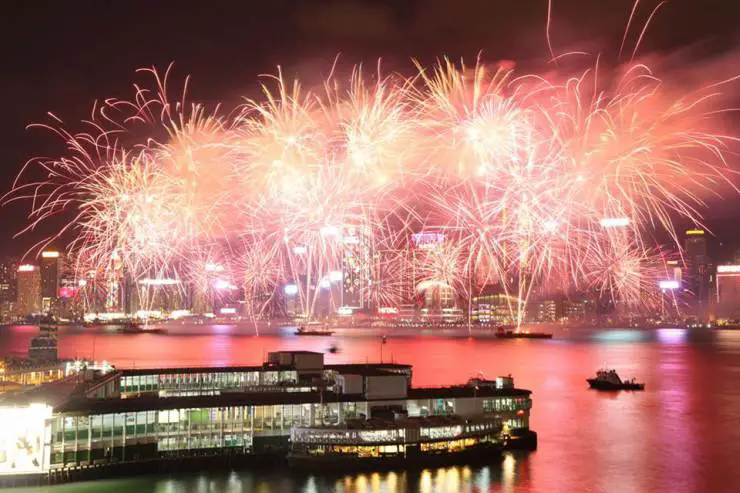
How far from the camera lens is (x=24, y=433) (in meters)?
22.9

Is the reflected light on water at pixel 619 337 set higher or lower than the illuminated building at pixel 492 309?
lower

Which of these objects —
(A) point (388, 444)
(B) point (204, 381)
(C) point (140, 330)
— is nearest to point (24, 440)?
(A) point (388, 444)

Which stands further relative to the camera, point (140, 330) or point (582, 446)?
point (140, 330)

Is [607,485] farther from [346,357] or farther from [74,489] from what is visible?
[346,357]

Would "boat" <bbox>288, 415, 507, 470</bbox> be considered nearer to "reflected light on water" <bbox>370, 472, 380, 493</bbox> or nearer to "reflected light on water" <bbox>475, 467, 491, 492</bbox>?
"reflected light on water" <bbox>370, 472, 380, 493</bbox>

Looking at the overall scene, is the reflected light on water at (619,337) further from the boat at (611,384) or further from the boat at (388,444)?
the boat at (388,444)

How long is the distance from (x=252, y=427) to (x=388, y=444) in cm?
473

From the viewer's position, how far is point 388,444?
26.3 metres

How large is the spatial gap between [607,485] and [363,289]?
14845 centimetres

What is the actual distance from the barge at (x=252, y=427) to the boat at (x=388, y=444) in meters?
0.03

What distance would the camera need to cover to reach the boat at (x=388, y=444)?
25.8 metres

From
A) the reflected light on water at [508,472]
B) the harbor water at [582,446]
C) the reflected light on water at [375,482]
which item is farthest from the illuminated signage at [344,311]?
the reflected light on water at [375,482]

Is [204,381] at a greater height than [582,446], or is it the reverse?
[204,381]

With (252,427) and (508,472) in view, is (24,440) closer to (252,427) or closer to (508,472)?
(252,427)
